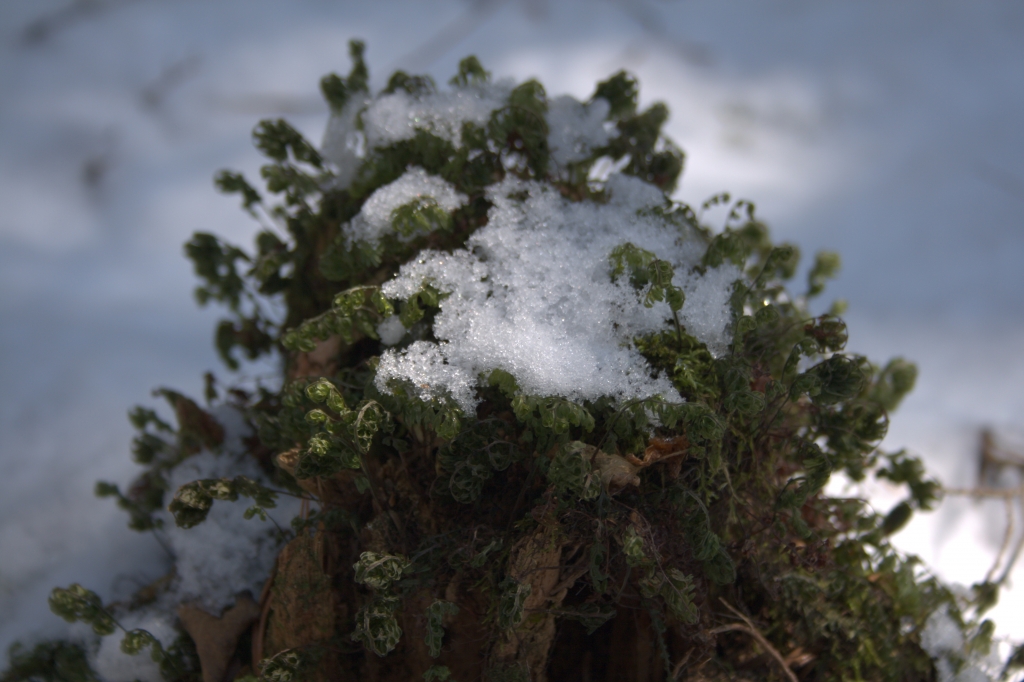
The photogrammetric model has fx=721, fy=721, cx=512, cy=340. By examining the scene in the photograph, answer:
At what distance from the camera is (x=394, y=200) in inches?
53.7

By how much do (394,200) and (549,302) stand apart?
14.4 inches

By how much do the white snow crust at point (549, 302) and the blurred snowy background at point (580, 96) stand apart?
1252mm

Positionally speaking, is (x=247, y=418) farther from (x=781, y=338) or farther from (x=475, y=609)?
(x=781, y=338)

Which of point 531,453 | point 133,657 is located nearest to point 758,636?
point 531,453

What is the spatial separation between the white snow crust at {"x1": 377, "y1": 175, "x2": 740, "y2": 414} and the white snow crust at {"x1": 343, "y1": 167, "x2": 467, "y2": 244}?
0.09 meters

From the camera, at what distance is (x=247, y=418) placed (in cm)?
165

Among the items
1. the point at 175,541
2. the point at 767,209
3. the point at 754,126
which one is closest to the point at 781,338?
the point at 175,541

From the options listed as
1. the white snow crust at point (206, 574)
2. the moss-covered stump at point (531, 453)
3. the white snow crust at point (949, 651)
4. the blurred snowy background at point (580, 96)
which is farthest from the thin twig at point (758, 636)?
the blurred snowy background at point (580, 96)

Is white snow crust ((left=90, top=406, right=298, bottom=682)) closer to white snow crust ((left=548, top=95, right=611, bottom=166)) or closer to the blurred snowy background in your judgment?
the blurred snowy background

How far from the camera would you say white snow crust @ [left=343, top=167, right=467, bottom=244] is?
1358 millimetres

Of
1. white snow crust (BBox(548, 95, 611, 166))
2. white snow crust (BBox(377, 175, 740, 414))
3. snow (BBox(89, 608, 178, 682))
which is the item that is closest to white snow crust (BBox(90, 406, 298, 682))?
snow (BBox(89, 608, 178, 682))

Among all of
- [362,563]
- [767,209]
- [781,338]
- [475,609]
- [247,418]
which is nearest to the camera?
[362,563]

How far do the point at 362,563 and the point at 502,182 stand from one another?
0.77 m

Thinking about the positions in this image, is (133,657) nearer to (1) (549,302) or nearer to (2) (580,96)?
(1) (549,302)
